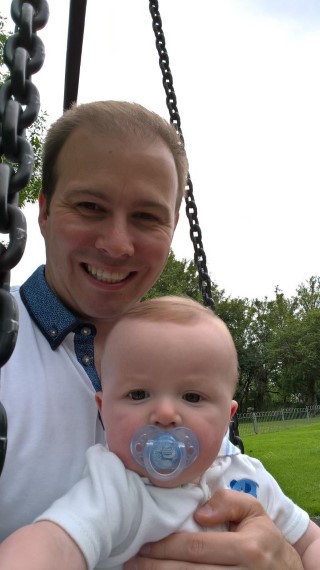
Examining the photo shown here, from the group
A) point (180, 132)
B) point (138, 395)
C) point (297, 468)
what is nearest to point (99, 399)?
point (138, 395)

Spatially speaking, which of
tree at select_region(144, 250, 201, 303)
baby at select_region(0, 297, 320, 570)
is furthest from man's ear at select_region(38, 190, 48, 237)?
tree at select_region(144, 250, 201, 303)

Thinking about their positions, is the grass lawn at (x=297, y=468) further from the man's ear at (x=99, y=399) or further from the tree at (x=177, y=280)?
the tree at (x=177, y=280)

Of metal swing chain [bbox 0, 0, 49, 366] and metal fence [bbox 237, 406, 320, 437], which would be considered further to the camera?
metal fence [bbox 237, 406, 320, 437]

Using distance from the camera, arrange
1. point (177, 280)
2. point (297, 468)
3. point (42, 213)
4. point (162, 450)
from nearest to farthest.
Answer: point (162, 450) → point (42, 213) → point (297, 468) → point (177, 280)

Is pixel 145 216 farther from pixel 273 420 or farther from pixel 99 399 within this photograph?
pixel 273 420

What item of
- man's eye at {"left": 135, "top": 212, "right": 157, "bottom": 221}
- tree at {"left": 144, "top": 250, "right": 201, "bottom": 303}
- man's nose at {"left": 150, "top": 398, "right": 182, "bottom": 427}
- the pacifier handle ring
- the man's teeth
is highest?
tree at {"left": 144, "top": 250, "right": 201, "bottom": 303}

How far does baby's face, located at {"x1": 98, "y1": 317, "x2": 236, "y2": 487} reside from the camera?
115cm

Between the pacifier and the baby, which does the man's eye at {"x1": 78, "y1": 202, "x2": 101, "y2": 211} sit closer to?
the baby

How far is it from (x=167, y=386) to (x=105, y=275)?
0.40 metres

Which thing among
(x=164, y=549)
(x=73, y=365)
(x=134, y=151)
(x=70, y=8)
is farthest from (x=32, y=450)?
(x=70, y=8)

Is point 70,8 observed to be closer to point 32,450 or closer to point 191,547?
point 32,450

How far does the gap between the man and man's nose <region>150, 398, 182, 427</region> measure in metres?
0.22

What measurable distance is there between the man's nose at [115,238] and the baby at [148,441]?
16cm

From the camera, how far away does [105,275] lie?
1463 mm
